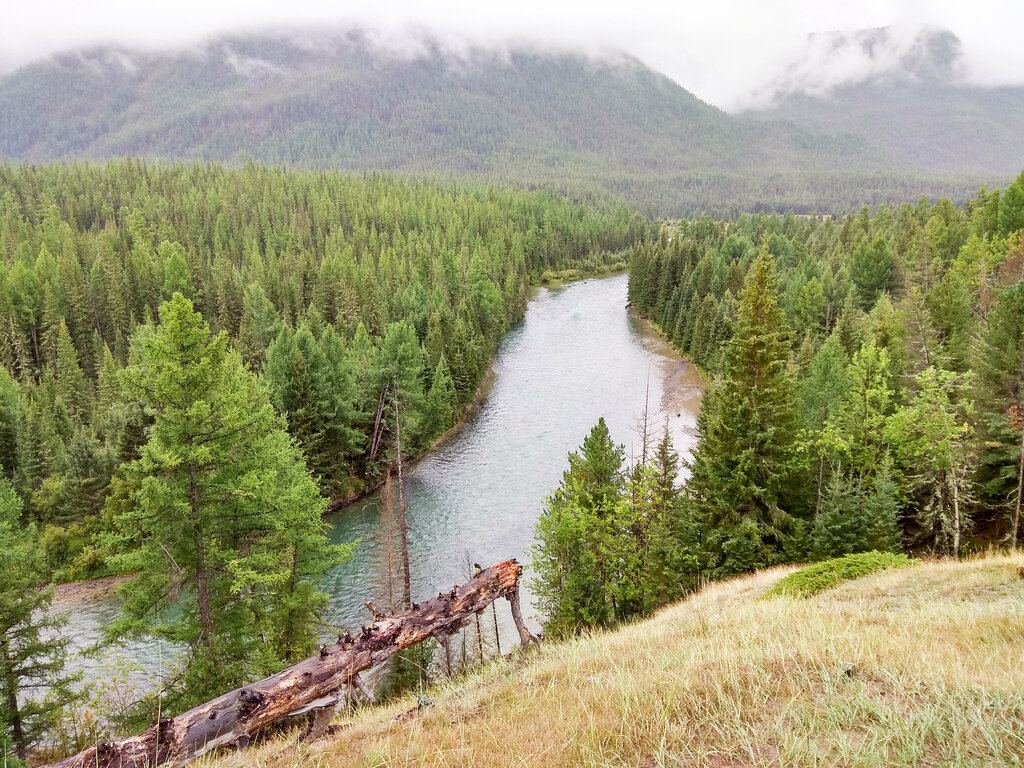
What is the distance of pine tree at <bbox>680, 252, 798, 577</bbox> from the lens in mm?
22078

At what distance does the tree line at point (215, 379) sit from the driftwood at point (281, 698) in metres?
6.82

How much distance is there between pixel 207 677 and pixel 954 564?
19.4 meters

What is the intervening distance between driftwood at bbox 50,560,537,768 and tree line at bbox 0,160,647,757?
682 centimetres

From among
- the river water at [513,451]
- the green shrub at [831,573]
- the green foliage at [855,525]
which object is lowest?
the river water at [513,451]

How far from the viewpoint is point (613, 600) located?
23.0m

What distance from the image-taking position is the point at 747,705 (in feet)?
18.1

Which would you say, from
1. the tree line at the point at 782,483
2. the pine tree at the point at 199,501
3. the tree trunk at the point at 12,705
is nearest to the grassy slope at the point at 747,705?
the pine tree at the point at 199,501

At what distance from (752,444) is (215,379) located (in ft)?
59.6

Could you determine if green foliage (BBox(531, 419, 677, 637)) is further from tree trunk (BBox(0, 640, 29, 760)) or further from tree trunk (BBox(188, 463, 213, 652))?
tree trunk (BBox(0, 640, 29, 760))

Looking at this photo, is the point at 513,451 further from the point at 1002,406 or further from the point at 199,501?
the point at 199,501

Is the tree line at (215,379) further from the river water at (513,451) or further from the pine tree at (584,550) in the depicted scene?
the pine tree at (584,550)

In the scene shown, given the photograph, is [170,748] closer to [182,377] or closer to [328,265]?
[182,377]

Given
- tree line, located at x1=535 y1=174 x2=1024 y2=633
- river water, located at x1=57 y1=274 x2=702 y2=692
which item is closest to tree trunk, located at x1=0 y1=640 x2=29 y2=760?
river water, located at x1=57 y1=274 x2=702 y2=692

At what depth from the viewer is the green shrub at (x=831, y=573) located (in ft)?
48.2
